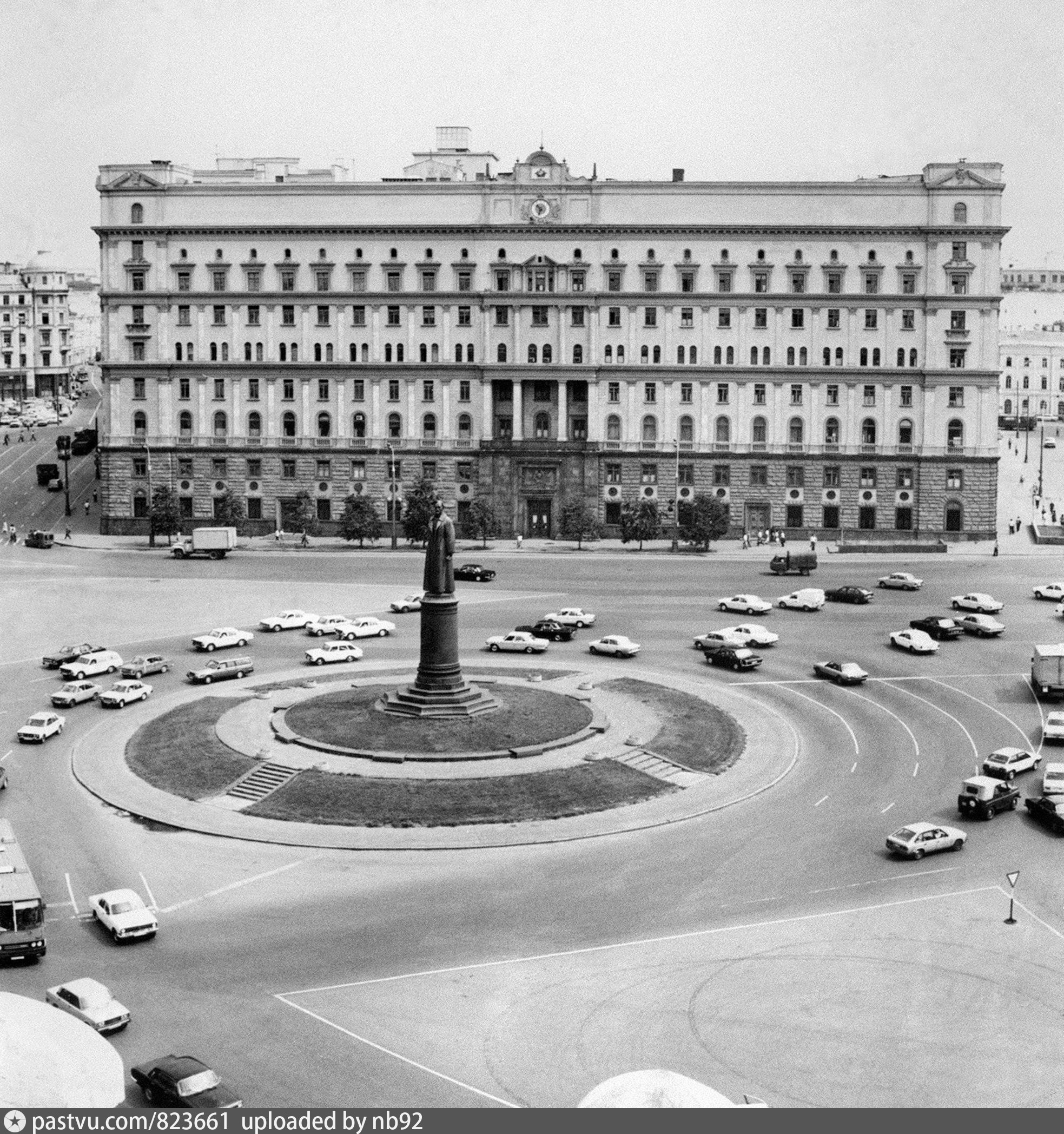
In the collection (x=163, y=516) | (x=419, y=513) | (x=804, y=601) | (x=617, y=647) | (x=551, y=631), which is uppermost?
(x=419, y=513)

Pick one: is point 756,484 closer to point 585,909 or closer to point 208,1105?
point 585,909

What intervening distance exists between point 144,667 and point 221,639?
26.5ft

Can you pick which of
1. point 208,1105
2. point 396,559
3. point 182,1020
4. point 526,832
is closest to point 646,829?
point 526,832

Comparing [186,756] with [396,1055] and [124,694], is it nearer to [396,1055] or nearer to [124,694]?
[124,694]

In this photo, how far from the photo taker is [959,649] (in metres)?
86.2

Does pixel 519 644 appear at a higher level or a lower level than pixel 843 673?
higher

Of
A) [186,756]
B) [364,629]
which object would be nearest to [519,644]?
[364,629]

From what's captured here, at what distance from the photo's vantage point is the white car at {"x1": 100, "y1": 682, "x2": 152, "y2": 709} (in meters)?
72.5

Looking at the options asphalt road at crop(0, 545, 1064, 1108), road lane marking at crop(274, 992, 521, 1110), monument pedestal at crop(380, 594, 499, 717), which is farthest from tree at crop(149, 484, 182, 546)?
road lane marking at crop(274, 992, 521, 1110)

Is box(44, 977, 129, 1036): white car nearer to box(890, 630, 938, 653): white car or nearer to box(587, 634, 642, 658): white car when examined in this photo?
box(587, 634, 642, 658): white car

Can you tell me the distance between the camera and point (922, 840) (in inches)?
1965

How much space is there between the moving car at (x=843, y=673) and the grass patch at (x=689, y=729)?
8525mm

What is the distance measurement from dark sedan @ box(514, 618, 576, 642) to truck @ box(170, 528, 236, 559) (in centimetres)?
4227

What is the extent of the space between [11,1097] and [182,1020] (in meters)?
15.6
